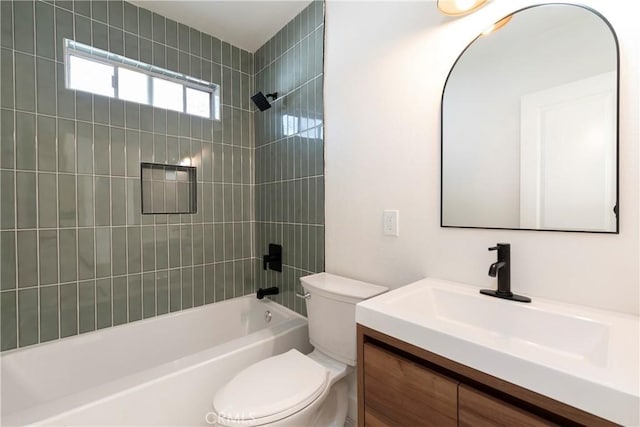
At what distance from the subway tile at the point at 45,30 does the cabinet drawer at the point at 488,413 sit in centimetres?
247

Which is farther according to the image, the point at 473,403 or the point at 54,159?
the point at 54,159

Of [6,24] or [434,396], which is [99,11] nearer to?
[6,24]

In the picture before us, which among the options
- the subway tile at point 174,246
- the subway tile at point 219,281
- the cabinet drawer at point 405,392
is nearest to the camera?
the cabinet drawer at point 405,392

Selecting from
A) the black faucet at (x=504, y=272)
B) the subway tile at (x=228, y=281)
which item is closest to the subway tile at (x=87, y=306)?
the subway tile at (x=228, y=281)

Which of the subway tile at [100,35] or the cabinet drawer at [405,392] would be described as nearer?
the cabinet drawer at [405,392]

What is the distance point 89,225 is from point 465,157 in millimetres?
2103

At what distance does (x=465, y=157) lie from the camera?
43.9 inches

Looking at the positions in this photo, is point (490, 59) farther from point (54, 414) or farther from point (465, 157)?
point (54, 414)

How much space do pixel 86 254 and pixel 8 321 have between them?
456 millimetres

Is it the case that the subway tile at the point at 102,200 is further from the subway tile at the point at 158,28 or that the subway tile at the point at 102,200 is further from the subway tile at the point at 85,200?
the subway tile at the point at 158,28

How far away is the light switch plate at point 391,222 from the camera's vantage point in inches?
52.2

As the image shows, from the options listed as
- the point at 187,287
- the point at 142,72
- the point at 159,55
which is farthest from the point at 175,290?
the point at 159,55

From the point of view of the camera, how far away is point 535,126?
951mm

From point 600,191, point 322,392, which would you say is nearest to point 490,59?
point 600,191
